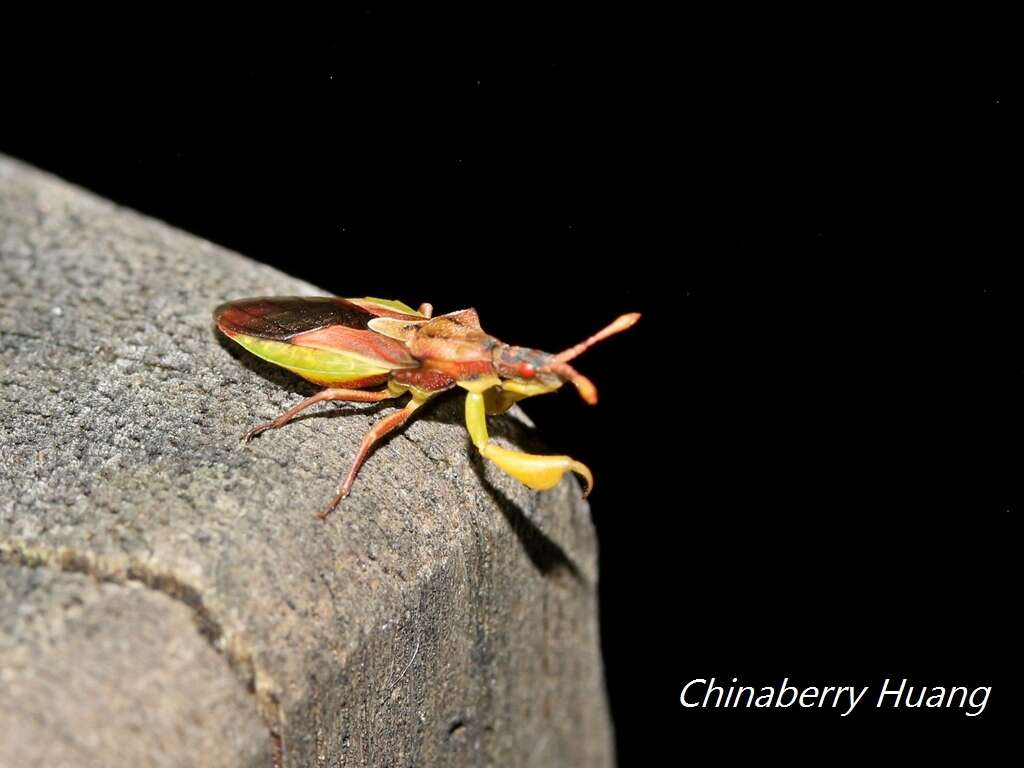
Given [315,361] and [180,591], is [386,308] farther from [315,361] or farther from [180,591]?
[180,591]

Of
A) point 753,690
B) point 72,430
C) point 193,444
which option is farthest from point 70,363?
point 753,690

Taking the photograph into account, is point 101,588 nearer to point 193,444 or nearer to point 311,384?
point 193,444

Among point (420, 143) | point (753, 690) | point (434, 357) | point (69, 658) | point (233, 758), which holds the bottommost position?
point (753, 690)

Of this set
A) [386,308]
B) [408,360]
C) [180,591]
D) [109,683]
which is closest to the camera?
[109,683]

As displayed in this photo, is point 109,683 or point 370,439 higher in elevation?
point 370,439

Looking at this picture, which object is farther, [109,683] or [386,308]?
[386,308]

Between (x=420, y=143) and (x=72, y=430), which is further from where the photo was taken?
(x=420, y=143)

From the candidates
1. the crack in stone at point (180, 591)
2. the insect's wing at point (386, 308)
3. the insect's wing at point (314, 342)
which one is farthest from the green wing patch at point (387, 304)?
the crack in stone at point (180, 591)

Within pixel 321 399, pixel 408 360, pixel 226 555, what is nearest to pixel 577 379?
pixel 408 360
